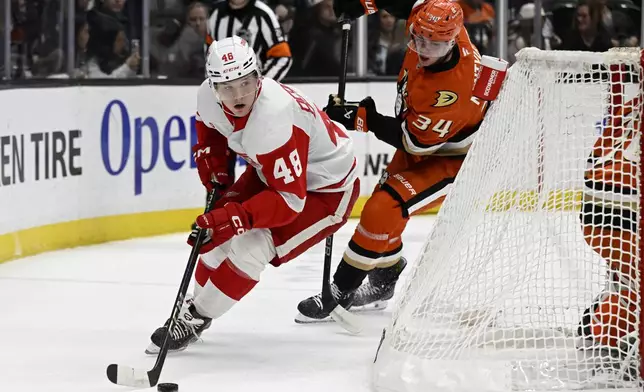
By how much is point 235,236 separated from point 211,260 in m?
0.22

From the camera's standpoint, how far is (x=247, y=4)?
17.8 ft

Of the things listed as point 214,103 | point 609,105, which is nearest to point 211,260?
point 214,103

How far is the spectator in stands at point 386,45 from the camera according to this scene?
21.6ft

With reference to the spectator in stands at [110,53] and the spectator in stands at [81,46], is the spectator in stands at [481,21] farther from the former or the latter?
the spectator in stands at [81,46]

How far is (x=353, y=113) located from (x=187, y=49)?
2566mm

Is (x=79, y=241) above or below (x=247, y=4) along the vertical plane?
below

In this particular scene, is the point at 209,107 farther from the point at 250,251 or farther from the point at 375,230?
→ the point at 375,230

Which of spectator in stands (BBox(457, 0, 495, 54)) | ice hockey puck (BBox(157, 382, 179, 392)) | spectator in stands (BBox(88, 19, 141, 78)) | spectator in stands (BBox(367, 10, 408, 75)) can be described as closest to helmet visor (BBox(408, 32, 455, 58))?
ice hockey puck (BBox(157, 382, 179, 392))

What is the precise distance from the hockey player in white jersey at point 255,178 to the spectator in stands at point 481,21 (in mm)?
3332

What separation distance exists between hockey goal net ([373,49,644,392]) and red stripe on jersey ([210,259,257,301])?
0.41m

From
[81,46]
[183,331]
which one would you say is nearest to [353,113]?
[183,331]

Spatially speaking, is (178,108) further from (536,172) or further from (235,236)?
(536,172)

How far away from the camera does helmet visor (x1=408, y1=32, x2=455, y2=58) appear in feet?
11.4

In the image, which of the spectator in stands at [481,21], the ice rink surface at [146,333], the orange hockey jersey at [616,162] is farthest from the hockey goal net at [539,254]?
the spectator in stands at [481,21]
